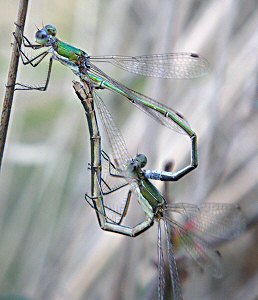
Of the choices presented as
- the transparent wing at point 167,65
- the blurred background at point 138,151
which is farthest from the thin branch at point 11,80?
the blurred background at point 138,151

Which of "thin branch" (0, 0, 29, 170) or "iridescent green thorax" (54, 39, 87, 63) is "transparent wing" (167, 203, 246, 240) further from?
"thin branch" (0, 0, 29, 170)

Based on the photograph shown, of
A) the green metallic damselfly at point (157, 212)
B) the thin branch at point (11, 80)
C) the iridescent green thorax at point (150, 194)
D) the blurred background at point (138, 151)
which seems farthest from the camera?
the blurred background at point (138, 151)

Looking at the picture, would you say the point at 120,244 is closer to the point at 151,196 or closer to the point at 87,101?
the point at 151,196

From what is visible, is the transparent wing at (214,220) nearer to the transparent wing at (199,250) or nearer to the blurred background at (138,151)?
the transparent wing at (199,250)

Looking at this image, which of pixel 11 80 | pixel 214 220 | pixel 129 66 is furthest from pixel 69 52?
pixel 214 220

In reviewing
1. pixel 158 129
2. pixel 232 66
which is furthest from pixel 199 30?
pixel 158 129

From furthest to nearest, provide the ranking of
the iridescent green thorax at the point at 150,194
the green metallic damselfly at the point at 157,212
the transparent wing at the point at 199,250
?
the transparent wing at the point at 199,250 → the iridescent green thorax at the point at 150,194 → the green metallic damselfly at the point at 157,212

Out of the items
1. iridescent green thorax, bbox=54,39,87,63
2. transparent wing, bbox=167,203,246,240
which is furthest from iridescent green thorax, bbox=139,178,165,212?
iridescent green thorax, bbox=54,39,87,63
